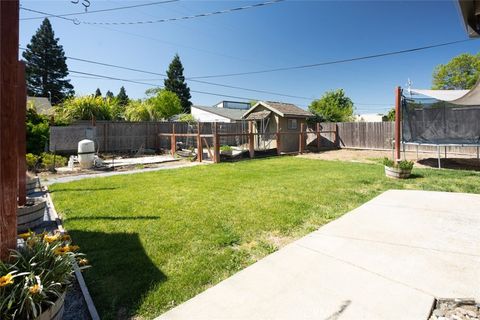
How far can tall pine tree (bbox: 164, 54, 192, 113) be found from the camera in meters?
49.4

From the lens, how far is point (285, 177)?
8.31 metres

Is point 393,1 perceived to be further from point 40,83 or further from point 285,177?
point 40,83

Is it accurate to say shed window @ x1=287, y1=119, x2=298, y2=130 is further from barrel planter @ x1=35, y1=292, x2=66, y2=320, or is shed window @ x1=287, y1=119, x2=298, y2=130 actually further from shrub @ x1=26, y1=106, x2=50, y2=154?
barrel planter @ x1=35, y1=292, x2=66, y2=320

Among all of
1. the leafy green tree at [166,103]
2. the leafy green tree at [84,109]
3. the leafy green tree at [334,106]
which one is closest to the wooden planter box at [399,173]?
the leafy green tree at [84,109]

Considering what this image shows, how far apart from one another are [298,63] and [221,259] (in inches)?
863

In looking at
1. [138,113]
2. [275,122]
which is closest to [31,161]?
[138,113]

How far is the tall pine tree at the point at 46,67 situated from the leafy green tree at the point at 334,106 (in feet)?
112

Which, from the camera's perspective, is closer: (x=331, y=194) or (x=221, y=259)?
(x=221, y=259)

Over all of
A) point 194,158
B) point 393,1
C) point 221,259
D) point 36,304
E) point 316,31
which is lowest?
point 221,259

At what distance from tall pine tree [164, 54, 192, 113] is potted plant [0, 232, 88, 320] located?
48649mm

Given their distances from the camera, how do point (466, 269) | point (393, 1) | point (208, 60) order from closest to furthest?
1. point (466, 269)
2. point (393, 1)
3. point (208, 60)

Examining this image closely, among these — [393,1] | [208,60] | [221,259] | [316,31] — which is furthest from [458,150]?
[208,60]

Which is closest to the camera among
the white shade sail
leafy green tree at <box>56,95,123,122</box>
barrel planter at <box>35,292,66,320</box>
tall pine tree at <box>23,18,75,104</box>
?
barrel planter at <box>35,292,66,320</box>

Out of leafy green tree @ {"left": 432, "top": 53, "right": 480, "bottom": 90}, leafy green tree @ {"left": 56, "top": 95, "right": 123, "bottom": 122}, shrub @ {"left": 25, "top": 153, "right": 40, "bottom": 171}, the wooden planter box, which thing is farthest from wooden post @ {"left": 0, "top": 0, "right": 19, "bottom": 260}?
leafy green tree @ {"left": 432, "top": 53, "right": 480, "bottom": 90}
